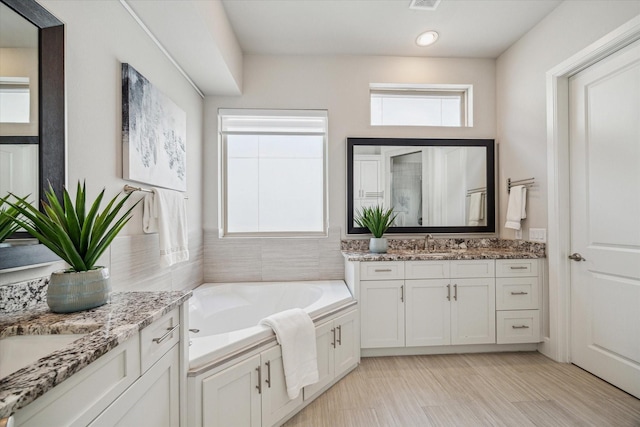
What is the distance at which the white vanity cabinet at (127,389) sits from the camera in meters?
0.63

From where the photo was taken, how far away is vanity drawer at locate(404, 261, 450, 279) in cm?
240

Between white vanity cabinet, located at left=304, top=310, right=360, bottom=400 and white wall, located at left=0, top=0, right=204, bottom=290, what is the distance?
112cm

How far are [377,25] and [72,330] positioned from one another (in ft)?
8.92

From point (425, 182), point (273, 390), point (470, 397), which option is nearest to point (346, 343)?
point (273, 390)

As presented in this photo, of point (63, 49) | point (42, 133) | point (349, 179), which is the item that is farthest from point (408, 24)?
point (42, 133)

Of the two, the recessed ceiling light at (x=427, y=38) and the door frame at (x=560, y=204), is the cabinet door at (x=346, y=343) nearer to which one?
the door frame at (x=560, y=204)

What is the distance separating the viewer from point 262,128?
9.32ft

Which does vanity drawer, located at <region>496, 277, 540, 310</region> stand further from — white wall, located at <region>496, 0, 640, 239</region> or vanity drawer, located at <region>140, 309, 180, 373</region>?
vanity drawer, located at <region>140, 309, 180, 373</region>

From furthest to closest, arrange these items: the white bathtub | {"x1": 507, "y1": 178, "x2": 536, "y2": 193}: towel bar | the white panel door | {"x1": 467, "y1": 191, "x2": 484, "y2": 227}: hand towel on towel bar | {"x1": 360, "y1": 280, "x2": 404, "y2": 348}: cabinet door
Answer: {"x1": 467, "y1": 191, "x2": 484, "y2": 227}: hand towel on towel bar, {"x1": 507, "y1": 178, "x2": 536, "y2": 193}: towel bar, {"x1": 360, "y1": 280, "x2": 404, "y2": 348}: cabinet door, the white bathtub, the white panel door

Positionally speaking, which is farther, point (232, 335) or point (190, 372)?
point (232, 335)

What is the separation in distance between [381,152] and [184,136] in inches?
67.9

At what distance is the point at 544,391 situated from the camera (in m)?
1.92

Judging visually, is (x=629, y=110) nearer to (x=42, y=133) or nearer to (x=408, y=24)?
(x=408, y=24)

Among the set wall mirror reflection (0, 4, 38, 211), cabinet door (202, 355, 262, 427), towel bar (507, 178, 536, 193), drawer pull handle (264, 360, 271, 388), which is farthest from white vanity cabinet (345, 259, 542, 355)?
wall mirror reflection (0, 4, 38, 211)
